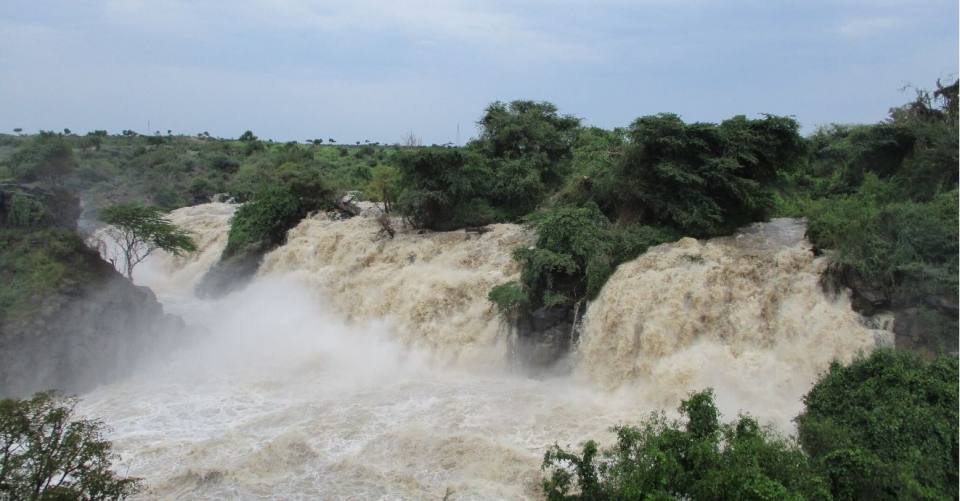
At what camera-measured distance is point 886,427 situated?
8.46m

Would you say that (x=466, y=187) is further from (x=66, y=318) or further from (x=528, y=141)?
(x=66, y=318)

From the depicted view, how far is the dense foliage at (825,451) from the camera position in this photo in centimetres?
721

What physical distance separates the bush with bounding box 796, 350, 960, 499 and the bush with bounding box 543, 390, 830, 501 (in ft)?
2.10

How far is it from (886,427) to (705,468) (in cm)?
292

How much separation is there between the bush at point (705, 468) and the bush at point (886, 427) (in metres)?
0.64

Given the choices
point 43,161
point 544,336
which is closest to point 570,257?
point 544,336

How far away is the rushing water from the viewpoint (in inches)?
430

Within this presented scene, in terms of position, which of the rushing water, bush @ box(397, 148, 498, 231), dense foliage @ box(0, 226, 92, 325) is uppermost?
bush @ box(397, 148, 498, 231)

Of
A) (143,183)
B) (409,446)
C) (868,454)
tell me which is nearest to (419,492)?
(409,446)

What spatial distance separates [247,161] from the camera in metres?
48.0

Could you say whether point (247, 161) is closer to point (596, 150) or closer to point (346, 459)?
point (596, 150)

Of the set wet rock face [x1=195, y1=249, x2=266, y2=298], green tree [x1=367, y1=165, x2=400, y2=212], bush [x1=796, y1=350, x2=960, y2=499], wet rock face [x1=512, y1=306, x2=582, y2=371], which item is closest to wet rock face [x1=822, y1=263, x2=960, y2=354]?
bush [x1=796, y1=350, x2=960, y2=499]

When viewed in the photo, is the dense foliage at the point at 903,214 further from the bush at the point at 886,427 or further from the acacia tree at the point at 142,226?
the acacia tree at the point at 142,226

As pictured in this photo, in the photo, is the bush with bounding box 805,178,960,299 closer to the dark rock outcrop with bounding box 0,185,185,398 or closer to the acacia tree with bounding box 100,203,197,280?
the dark rock outcrop with bounding box 0,185,185,398
